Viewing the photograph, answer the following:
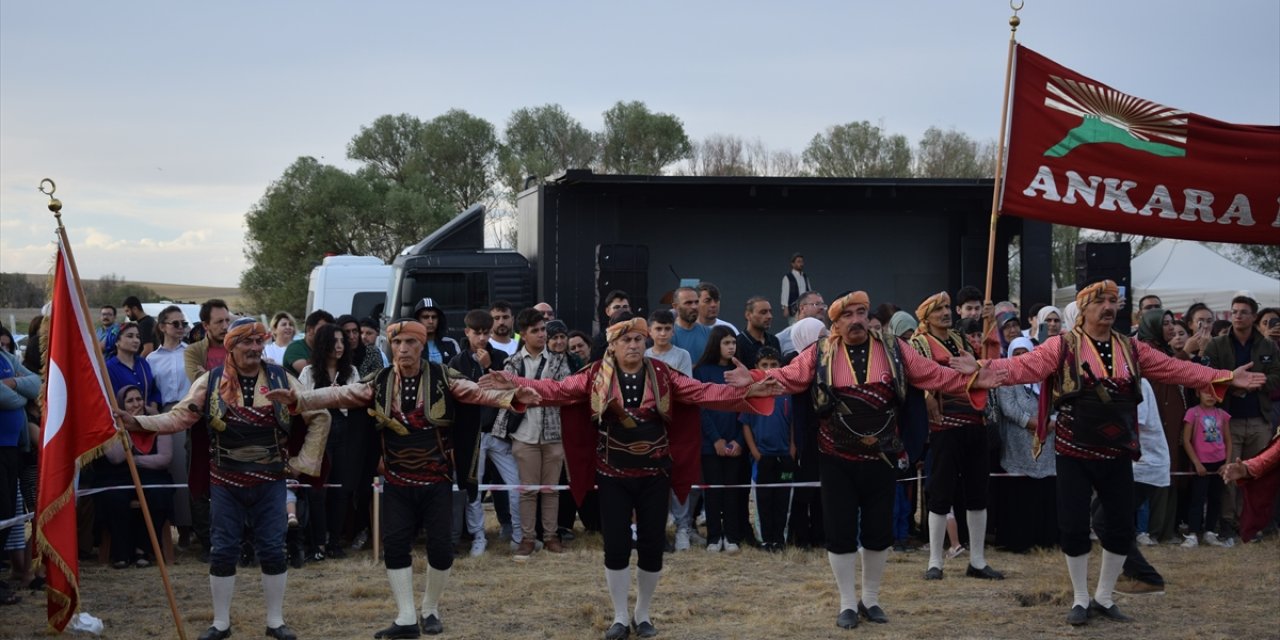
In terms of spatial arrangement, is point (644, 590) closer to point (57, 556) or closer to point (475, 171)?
point (57, 556)

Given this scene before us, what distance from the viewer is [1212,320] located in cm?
1186

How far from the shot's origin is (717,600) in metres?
8.18

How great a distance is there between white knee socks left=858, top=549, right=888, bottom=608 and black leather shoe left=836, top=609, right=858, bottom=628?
0.16 m

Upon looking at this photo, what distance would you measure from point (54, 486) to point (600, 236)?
11.8 meters

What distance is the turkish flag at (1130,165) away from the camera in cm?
841

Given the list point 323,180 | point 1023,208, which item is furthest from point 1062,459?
point 323,180

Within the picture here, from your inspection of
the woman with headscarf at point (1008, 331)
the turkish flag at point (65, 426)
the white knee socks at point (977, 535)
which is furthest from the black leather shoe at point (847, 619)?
the turkish flag at point (65, 426)

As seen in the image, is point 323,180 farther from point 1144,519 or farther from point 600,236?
point 1144,519

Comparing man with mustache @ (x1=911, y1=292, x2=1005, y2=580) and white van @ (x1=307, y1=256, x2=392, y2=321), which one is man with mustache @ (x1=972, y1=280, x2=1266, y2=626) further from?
white van @ (x1=307, y1=256, x2=392, y2=321)

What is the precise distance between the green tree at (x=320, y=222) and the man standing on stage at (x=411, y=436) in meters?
37.0

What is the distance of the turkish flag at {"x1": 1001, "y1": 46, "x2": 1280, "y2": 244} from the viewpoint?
331 inches

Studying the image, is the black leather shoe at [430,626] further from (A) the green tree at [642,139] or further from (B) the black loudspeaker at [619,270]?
(A) the green tree at [642,139]

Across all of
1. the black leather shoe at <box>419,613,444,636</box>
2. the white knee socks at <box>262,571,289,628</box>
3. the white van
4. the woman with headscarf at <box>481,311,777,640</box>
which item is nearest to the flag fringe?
the white knee socks at <box>262,571,289,628</box>

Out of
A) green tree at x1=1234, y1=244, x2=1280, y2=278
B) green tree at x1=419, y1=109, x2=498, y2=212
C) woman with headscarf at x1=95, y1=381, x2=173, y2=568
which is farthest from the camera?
green tree at x1=419, y1=109, x2=498, y2=212
